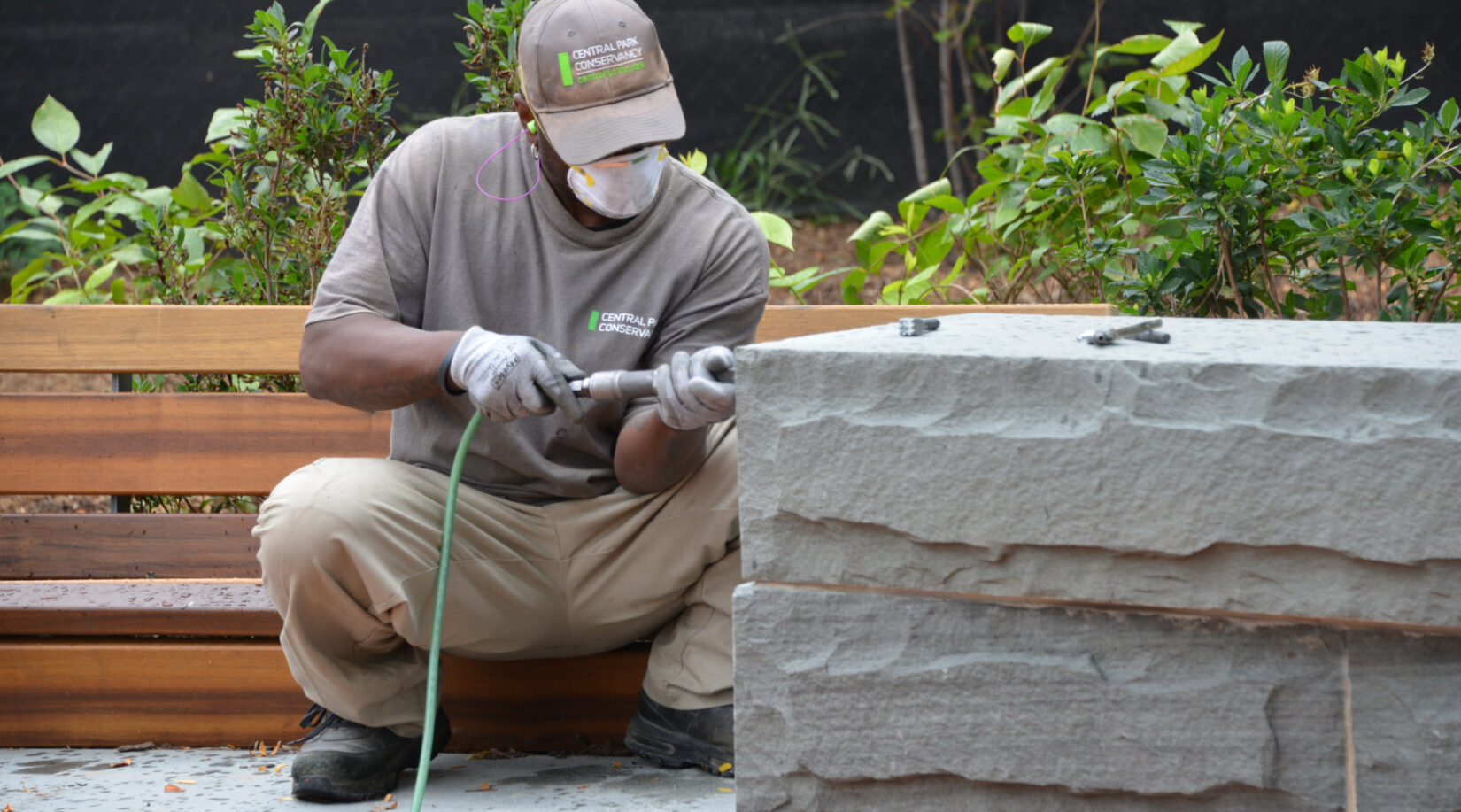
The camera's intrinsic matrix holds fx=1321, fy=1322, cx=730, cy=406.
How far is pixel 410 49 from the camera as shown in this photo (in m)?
4.54

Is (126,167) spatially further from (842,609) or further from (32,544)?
(842,609)

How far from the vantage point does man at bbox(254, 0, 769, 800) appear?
1869 mm

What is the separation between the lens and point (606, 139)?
1.89m

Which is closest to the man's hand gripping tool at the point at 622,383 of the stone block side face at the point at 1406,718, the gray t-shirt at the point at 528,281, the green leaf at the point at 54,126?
the gray t-shirt at the point at 528,281

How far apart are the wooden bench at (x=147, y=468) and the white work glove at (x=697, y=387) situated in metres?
0.65

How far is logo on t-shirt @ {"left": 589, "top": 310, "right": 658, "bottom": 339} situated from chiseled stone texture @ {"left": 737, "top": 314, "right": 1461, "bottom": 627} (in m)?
0.66

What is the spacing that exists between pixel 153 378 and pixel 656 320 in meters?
1.46

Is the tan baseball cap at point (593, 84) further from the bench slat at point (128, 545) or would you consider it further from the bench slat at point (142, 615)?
the bench slat at point (128, 545)

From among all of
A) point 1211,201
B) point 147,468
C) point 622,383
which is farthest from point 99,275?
point 1211,201

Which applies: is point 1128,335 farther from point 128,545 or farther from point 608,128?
point 128,545

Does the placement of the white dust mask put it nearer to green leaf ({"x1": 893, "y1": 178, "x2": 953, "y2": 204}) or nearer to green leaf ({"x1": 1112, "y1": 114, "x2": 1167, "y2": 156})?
green leaf ({"x1": 893, "y1": 178, "x2": 953, "y2": 204})

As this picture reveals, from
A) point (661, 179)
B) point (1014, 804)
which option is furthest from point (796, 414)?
point (661, 179)

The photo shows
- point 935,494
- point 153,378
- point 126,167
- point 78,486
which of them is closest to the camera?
point 935,494

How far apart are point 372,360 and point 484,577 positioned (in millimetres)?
362
